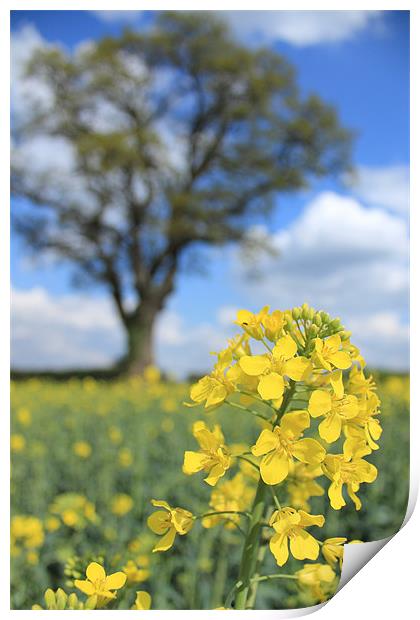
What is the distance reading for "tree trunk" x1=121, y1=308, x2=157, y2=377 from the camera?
5664 millimetres

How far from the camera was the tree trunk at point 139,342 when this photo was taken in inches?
223

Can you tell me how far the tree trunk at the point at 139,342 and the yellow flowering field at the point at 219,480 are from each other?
7.54 feet

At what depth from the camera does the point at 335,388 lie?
17.2 inches

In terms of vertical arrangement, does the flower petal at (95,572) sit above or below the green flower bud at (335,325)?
below

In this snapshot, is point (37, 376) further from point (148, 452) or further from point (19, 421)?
point (148, 452)

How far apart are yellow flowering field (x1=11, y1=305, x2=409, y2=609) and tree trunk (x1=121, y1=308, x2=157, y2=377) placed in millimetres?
2298

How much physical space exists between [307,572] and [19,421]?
1957 millimetres

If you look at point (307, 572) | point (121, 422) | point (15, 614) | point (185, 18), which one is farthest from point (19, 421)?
point (185, 18)

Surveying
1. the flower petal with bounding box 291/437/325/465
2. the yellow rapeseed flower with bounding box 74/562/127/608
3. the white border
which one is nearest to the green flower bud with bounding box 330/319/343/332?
the flower petal with bounding box 291/437/325/465

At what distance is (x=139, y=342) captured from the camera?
569 centimetres
